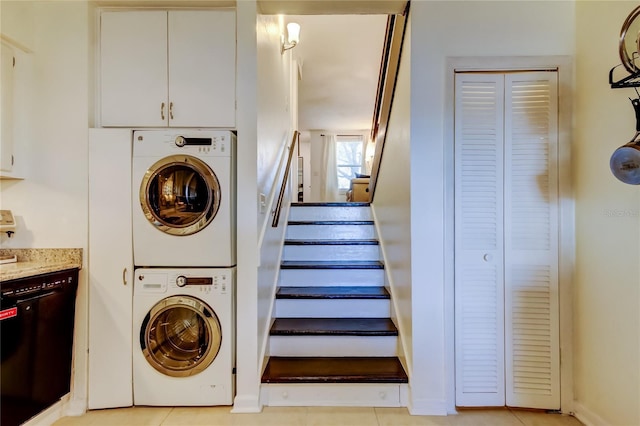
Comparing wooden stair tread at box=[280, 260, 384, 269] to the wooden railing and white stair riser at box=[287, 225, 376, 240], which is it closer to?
white stair riser at box=[287, 225, 376, 240]

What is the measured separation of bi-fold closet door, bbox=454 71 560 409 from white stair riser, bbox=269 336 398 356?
464 mm

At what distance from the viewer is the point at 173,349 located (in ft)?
6.34

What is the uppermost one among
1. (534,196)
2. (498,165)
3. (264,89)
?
(264,89)

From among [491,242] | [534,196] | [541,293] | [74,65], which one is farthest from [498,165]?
[74,65]

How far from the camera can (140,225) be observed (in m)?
1.89

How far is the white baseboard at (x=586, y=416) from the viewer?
168cm

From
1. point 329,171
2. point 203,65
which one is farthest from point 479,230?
point 329,171

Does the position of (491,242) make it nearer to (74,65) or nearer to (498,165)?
(498,165)

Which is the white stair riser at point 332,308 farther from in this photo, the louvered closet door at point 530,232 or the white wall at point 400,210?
the louvered closet door at point 530,232

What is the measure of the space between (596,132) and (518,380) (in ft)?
4.90

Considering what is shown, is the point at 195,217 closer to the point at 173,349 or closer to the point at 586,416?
the point at 173,349

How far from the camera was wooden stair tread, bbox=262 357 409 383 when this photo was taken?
189 centimetres

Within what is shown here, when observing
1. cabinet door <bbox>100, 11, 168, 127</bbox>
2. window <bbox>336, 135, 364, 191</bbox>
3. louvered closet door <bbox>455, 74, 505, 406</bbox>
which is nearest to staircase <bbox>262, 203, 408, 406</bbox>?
louvered closet door <bbox>455, 74, 505, 406</bbox>

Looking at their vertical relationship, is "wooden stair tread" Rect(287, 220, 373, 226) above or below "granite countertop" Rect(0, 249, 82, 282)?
above
